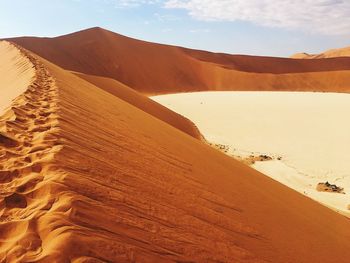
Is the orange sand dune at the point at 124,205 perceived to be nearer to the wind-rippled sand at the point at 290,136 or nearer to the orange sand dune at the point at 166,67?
the wind-rippled sand at the point at 290,136

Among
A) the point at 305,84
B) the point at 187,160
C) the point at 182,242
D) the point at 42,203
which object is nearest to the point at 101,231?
the point at 42,203

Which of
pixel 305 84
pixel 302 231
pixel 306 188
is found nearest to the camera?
pixel 302 231

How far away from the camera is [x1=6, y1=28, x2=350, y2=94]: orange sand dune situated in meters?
48.5

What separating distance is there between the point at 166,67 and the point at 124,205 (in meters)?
53.7

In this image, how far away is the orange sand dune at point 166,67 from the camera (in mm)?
48500

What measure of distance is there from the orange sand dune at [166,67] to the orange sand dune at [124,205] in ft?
138

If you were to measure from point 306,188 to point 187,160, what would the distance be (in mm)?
5906

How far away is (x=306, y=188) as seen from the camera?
33.4 ft

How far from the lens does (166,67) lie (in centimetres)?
5559

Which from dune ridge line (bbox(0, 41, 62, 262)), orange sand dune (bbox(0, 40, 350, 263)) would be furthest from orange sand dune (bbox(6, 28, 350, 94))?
dune ridge line (bbox(0, 41, 62, 262))

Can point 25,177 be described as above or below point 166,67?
above

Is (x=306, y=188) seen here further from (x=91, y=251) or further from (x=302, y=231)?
(x=91, y=251)

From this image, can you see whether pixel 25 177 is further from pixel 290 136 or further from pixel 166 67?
pixel 166 67

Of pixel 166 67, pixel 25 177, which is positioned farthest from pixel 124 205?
pixel 166 67
